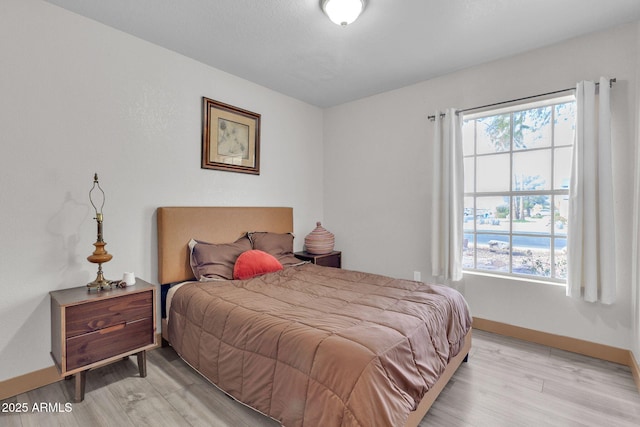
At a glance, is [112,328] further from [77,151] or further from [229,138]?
[229,138]

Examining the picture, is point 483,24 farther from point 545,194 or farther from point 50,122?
point 50,122

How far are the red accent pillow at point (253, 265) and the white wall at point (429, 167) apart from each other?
1473 mm

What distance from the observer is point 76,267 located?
2207 mm

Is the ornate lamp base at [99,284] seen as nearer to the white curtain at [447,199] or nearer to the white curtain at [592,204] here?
the white curtain at [447,199]

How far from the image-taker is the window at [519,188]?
269 cm

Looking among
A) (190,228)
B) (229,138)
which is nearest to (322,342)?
(190,228)

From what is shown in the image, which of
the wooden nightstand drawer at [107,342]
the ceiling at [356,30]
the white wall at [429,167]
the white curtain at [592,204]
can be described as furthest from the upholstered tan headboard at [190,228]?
the white curtain at [592,204]

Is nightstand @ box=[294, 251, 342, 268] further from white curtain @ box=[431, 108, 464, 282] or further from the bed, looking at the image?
white curtain @ box=[431, 108, 464, 282]

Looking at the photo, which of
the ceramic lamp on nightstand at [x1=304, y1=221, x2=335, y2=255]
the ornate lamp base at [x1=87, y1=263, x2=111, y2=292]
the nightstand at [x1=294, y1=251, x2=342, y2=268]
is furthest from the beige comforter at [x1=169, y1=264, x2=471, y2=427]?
the ceramic lamp on nightstand at [x1=304, y1=221, x2=335, y2=255]

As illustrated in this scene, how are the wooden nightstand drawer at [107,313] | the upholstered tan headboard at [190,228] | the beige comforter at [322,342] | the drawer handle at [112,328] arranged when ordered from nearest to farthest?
1. the beige comforter at [322,342]
2. the wooden nightstand drawer at [107,313]
3. the drawer handle at [112,328]
4. the upholstered tan headboard at [190,228]

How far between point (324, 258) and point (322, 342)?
2.37m

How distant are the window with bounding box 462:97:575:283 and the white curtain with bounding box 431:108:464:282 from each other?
0.23 m

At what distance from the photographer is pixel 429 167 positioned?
132 inches

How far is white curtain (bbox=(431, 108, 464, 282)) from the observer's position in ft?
9.95
